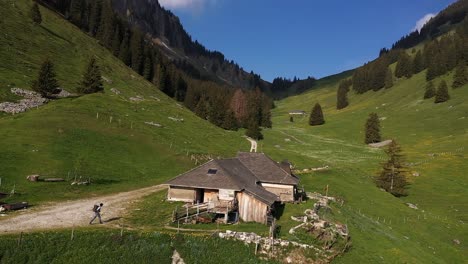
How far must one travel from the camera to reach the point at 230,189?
44.5m

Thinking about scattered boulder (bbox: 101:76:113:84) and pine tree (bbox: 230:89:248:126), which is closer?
scattered boulder (bbox: 101:76:113:84)

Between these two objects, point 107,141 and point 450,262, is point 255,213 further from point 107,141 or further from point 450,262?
point 107,141

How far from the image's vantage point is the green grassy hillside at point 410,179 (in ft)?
165

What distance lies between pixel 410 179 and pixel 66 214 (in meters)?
75.3

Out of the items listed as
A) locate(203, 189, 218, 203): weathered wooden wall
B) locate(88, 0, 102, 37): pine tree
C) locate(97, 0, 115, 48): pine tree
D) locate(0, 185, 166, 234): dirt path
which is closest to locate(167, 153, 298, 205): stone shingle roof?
locate(203, 189, 218, 203): weathered wooden wall

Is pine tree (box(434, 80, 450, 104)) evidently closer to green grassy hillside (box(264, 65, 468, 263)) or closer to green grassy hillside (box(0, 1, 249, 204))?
green grassy hillside (box(264, 65, 468, 263))

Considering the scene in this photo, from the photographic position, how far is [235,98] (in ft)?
520

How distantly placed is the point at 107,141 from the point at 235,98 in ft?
313

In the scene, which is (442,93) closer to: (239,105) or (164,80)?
(239,105)

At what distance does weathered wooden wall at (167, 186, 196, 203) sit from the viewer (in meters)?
47.8

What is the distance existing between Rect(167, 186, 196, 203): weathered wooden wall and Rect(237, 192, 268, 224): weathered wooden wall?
249 inches

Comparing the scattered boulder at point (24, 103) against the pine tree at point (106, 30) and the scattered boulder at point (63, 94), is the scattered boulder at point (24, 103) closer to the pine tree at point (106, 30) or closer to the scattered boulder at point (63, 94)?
the scattered boulder at point (63, 94)

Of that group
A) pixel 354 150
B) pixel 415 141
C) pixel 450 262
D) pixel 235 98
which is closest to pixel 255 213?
pixel 450 262

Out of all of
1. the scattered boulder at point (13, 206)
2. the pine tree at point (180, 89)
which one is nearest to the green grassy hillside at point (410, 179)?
the scattered boulder at point (13, 206)
